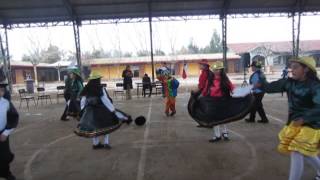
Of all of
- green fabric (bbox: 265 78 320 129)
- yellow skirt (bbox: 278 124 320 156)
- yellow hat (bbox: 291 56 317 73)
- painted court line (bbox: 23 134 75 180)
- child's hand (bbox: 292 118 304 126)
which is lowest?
painted court line (bbox: 23 134 75 180)

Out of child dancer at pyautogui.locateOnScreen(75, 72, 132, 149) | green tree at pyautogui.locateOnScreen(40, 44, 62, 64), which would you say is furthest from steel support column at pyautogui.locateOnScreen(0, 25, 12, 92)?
green tree at pyautogui.locateOnScreen(40, 44, 62, 64)

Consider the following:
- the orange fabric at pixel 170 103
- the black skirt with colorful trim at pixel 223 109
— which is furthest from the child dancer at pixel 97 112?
the orange fabric at pixel 170 103

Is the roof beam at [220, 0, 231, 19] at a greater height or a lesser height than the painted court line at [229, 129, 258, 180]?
greater

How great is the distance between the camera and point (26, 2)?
773 inches

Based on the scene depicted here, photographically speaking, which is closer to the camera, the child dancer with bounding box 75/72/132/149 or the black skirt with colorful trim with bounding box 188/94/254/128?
the child dancer with bounding box 75/72/132/149

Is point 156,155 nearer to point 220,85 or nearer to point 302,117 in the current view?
point 220,85

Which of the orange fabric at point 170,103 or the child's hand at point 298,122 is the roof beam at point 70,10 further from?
the child's hand at point 298,122

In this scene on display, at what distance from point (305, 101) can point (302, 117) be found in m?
0.19

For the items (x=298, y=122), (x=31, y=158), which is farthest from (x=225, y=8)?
(x=298, y=122)

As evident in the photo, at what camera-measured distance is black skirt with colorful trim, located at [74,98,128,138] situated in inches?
265

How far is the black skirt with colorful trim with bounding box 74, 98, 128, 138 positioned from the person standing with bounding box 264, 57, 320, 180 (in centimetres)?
369

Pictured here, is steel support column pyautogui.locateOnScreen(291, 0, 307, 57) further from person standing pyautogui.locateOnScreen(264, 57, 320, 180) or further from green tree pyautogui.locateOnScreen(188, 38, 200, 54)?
green tree pyautogui.locateOnScreen(188, 38, 200, 54)

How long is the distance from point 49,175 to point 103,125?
150 centimetres

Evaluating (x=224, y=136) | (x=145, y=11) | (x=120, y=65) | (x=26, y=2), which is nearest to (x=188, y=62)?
(x=120, y=65)
